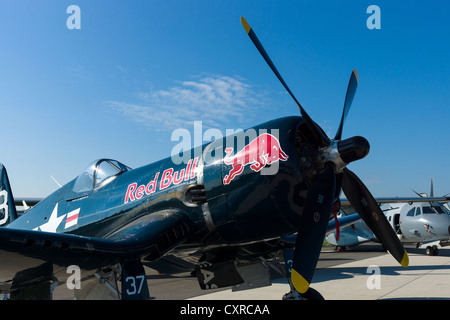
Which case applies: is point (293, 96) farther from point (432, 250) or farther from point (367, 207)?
point (432, 250)

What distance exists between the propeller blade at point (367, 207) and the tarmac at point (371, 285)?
7.52 feet

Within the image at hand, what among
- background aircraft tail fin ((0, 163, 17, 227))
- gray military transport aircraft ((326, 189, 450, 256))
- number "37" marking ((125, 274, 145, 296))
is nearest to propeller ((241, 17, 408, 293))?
number "37" marking ((125, 274, 145, 296))

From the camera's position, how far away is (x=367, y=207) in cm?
611

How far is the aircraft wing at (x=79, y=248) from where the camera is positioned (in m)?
4.28

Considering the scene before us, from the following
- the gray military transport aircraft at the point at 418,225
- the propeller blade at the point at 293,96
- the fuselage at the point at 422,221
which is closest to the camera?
the propeller blade at the point at 293,96

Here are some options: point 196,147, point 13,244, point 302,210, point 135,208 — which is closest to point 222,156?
point 196,147

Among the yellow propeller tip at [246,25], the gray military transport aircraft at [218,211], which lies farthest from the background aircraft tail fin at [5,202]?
the yellow propeller tip at [246,25]

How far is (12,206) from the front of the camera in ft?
34.0

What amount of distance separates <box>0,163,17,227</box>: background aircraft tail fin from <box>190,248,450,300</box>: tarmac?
5397 mm

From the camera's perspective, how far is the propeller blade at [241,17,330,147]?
546 centimetres

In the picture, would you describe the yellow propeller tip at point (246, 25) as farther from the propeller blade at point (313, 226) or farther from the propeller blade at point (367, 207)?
the propeller blade at point (367, 207)

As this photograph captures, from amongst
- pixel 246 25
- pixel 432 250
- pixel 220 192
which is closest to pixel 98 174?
pixel 220 192

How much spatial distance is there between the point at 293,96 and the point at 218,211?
6.46ft

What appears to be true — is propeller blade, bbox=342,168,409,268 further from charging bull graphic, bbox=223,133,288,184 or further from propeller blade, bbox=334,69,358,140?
charging bull graphic, bbox=223,133,288,184
